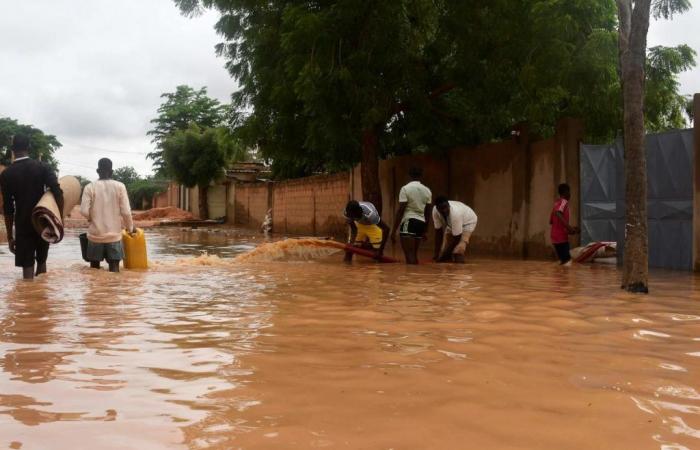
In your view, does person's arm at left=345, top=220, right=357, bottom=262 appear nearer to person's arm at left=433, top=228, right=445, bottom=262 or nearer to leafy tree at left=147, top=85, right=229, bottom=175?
person's arm at left=433, top=228, right=445, bottom=262

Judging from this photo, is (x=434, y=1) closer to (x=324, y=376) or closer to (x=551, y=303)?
(x=551, y=303)

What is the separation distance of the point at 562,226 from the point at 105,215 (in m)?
6.58

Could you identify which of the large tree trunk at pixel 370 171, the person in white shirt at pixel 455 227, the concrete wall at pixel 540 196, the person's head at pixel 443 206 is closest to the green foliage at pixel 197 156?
the large tree trunk at pixel 370 171

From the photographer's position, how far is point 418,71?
44.6 ft

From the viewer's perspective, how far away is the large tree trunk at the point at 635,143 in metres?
6.39

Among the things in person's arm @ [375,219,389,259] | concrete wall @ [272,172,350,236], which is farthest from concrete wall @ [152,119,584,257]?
person's arm @ [375,219,389,259]

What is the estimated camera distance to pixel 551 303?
5750 mm

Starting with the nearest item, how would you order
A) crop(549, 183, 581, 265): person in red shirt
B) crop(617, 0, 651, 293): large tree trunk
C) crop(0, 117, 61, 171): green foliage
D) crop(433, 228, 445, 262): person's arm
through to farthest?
crop(617, 0, 651, 293): large tree trunk < crop(549, 183, 581, 265): person in red shirt < crop(433, 228, 445, 262): person's arm < crop(0, 117, 61, 171): green foliage

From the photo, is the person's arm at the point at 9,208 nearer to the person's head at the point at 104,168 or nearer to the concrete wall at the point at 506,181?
the person's head at the point at 104,168

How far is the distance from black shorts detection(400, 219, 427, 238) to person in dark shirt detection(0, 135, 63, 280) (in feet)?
16.5

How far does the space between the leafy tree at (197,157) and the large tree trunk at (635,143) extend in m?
33.3

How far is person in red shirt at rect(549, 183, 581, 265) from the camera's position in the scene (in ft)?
32.6

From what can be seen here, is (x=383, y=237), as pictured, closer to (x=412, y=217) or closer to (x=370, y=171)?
(x=412, y=217)

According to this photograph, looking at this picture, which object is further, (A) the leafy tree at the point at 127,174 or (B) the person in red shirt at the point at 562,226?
(A) the leafy tree at the point at 127,174
